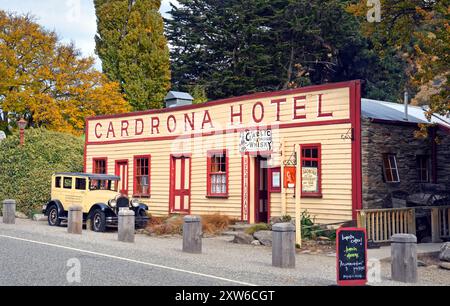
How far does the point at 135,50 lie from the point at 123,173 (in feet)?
61.6

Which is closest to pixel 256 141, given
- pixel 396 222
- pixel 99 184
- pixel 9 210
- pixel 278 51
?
pixel 396 222

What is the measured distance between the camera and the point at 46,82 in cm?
3831

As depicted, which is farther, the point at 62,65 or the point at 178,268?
the point at 62,65

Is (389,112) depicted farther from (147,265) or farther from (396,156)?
(147,265)

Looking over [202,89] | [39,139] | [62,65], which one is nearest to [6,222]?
[39,139]

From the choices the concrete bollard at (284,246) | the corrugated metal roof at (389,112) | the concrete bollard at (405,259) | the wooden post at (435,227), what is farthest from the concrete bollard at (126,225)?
the wooden post at (435,227)

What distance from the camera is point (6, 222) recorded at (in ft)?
72.4

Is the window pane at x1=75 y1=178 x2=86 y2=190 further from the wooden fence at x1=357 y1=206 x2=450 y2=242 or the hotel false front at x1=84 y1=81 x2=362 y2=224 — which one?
Answer: the wooden fence at x1=357 y1=206 x2=450 y2=242

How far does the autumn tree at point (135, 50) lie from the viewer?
41.6m
